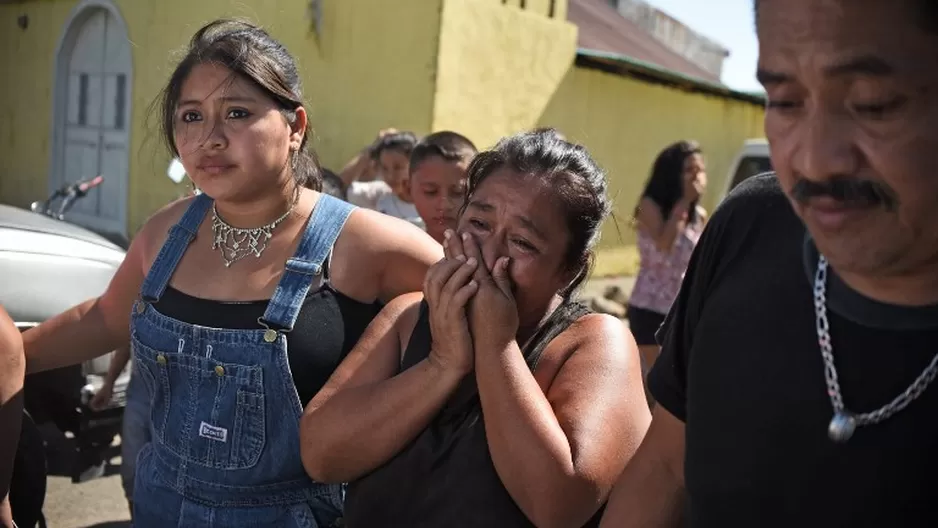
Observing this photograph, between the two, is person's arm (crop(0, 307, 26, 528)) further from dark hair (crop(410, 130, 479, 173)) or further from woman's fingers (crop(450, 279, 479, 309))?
dark hair (crop(410, 130, 479, 173))

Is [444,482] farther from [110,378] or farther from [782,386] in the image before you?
[110,378]

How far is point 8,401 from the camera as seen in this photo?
6.92ft

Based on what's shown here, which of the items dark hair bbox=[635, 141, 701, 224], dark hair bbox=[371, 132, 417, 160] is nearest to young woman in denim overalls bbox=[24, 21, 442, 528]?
dark hair bbox=[371, 132, 417, 160]

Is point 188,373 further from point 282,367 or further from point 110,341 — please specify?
point 110,341

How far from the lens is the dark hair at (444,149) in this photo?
3789mm

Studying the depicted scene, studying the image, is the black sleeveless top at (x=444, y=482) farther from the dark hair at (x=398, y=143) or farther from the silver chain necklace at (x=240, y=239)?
the dark hair at (x=398, y=143)

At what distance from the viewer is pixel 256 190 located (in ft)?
7.07

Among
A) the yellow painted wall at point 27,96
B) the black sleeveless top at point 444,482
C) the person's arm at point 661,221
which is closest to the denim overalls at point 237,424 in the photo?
the black sleeveless top at point 444,482

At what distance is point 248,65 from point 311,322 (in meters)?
0.61

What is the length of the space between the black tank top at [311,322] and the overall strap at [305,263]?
0.07ft

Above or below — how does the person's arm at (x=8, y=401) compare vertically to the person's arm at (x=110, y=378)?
above

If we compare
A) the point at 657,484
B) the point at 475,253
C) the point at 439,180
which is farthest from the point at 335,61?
the point at 657,484

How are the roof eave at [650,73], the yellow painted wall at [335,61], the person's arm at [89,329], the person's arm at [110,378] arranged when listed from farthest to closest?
the roof eave at [650,73], the yellow painted wall at [335,61], the person's arm at [110,378], the person's arm at [89,329]

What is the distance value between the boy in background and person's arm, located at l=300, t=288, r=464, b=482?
1.79 meters
